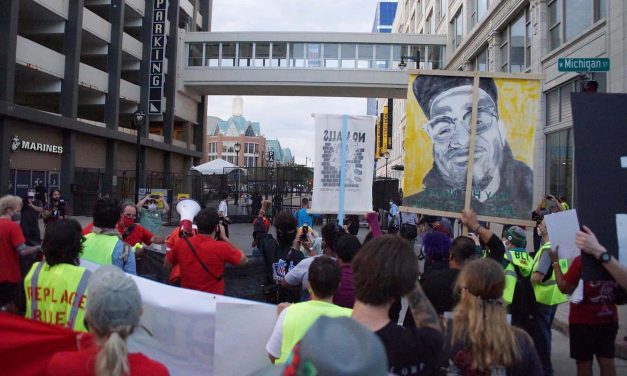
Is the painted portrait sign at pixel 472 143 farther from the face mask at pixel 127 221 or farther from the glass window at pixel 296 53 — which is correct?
the glass window at pixel 296 53

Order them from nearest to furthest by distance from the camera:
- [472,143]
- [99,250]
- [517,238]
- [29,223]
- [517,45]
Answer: [99,250] → [472,143] → [517,238] → [29,223] → [517,45]

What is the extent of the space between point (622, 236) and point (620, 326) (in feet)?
16.6

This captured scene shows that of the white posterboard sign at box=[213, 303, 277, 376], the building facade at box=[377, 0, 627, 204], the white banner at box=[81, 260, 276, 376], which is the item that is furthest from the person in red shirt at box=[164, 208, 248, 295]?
the building facade at box=[377, 0, 627, 204]

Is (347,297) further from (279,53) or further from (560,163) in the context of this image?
(279,53)

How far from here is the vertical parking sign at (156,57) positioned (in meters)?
35.1

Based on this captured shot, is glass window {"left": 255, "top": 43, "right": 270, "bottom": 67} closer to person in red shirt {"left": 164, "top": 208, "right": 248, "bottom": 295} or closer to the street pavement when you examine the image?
the street pavement

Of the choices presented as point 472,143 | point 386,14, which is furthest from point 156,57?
point 386,14

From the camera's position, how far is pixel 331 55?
37.3 meters

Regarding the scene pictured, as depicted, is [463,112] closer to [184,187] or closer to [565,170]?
[565,170]

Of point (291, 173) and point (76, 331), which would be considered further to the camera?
point (291, 173)

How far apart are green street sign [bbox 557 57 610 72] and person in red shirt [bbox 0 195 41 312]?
773 cm

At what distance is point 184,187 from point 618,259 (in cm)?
3193

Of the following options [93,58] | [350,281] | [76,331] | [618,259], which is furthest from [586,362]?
[93,58]

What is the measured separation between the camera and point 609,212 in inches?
138
